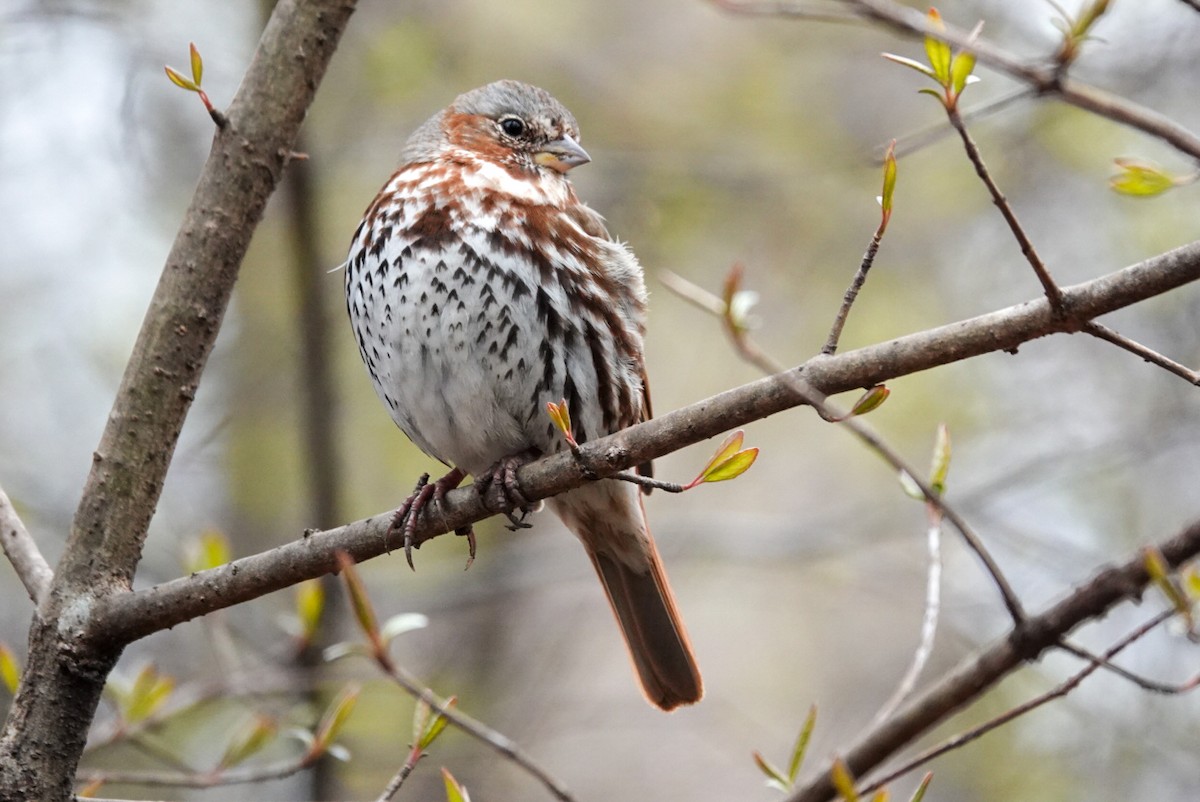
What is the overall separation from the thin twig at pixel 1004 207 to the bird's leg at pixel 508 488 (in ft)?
4.27

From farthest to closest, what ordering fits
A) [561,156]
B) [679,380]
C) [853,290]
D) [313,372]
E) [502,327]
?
[679,380]
[313,372]
[561,156]
[502,327]
[853,290]

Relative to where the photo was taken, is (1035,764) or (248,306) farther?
(248,306)

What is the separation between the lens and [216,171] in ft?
10.3

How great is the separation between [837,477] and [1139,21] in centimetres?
387

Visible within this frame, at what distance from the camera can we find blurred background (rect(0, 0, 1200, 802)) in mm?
6043

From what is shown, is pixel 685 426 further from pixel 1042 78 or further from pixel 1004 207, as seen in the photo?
pixel 1042 78

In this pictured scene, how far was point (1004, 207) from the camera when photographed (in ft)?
7.01

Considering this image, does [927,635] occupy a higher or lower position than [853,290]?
lower

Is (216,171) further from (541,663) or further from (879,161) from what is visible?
(541,663)

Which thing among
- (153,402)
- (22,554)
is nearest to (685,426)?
(153,402)

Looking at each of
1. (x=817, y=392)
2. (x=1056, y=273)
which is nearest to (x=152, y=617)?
(x=817, y=392)

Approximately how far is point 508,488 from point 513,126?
193 cm

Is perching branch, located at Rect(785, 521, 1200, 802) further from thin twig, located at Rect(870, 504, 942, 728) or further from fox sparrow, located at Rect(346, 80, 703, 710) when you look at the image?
fox sparrow, located at Rect(346, 80, 703, 710)

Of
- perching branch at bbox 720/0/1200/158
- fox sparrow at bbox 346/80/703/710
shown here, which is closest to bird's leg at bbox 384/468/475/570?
fox sparrow at bbox 346/80/703/710
